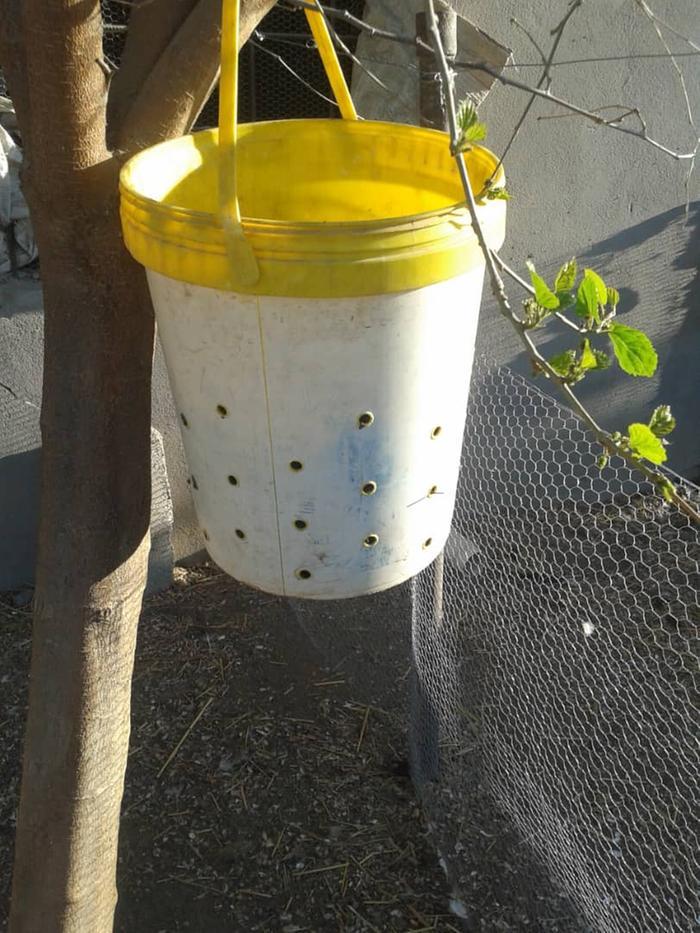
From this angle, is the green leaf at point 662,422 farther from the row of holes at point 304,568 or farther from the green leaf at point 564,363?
the row of holes at point 304,568

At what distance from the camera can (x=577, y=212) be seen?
3.74 m

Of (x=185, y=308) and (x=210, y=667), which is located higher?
(x=185, y=308)

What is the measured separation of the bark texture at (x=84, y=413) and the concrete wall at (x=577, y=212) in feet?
5.37

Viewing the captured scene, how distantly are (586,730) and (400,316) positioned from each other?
2.03 metres

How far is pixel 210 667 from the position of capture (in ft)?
10.4

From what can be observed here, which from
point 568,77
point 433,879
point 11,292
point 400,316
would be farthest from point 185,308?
point 568,77

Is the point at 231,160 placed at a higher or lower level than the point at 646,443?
higher

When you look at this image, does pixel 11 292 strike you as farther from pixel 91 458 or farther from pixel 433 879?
pixel 433 879

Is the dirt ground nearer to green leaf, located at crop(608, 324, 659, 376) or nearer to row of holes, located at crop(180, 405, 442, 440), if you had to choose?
row of holes, located at crop(180, 405, 442, 440)

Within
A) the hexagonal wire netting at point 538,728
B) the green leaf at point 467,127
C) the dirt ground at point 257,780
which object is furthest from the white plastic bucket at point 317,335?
the dirt ground at point 257,780

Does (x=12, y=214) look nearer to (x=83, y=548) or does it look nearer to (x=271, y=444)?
(x=83, y=548)

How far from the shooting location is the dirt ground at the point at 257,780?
2.40 m

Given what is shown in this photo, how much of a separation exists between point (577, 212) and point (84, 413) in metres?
2.71

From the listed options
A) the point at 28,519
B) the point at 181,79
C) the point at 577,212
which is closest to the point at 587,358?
the point at 181,79
